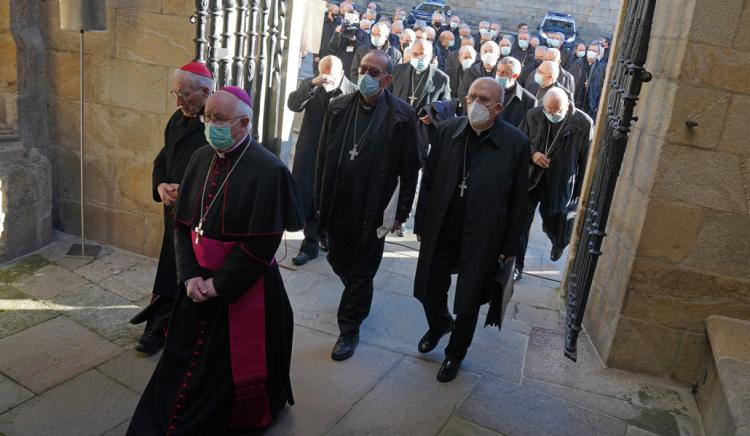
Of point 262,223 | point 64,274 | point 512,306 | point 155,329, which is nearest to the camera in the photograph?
point 262,223

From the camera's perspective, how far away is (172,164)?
4051 millimetres

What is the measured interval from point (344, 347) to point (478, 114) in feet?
5.47

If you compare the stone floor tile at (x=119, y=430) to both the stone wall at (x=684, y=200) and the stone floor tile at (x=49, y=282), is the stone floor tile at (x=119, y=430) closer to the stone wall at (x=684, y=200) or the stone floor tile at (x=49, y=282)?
the stone floor tile at (x=49, y=282)

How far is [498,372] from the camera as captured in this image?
4.31m

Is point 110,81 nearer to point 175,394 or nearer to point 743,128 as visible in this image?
point 175,394

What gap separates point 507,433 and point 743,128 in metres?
2.19

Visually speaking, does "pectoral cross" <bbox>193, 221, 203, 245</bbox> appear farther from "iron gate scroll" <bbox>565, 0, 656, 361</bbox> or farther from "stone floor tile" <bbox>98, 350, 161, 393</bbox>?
"iron gate scroll" <bbox>565, 0, 656, 361</bbox>

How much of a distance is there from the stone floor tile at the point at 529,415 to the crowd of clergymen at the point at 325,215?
0.31 metres

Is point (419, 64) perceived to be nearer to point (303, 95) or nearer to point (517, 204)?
point (303, 95)

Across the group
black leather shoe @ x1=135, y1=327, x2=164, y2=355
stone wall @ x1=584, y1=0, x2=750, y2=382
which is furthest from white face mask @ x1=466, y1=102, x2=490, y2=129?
black leather shoe @ x1=135, y1=327, x2=164, y2=355

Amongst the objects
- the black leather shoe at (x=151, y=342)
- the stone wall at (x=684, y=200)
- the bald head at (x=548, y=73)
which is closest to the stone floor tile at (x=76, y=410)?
the black leather shoe at (x=151, y=342)

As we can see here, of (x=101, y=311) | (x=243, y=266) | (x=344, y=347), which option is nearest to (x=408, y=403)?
(x=344, y=347)

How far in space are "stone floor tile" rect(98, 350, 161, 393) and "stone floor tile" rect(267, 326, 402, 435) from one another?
0.83 m

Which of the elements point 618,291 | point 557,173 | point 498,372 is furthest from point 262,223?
point 557,173
